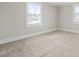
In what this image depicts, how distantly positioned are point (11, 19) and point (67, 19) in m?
1.18

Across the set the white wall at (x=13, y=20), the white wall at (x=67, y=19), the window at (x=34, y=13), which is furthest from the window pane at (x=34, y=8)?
the white wall at (x=67, y=19)

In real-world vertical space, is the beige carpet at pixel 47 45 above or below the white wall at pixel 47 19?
below

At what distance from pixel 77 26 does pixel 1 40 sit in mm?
1351

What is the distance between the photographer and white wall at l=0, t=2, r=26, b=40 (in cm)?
206

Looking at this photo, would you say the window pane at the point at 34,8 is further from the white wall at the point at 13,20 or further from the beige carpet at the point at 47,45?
the beige carpet at the point at 47,45

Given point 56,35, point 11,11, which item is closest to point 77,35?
point 56,35

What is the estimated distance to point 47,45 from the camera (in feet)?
5.65

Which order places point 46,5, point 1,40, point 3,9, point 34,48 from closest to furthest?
1. point 46,5
2. point 34,48
3. point 1,40
4. point 3,9

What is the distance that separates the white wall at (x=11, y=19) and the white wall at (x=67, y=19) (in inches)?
30.3

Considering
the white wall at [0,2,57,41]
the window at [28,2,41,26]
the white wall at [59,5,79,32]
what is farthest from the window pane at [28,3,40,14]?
the white wall at [59,5,79,32]

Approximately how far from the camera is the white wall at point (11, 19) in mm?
2065

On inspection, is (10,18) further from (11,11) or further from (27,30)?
(27,30)

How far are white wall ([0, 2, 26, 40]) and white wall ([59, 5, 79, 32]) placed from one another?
770 mm

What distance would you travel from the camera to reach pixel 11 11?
2.18m
